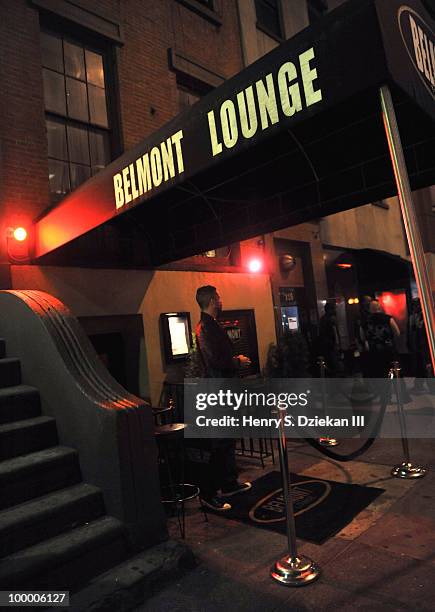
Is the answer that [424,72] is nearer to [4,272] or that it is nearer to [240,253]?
[4,272]

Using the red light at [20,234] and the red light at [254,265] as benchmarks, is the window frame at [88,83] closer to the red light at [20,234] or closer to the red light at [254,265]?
the red light at [20,234]

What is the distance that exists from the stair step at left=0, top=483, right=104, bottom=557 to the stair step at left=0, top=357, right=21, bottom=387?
1435 mm

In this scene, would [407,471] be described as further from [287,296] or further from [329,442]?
[287,296]

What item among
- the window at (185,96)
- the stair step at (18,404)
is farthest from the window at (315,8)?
the stair step at (18,404)

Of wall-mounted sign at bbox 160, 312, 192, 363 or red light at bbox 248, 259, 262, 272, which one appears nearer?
wall-mounted sign at bbox 160, 312, 192, 363

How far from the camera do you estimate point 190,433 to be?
5.25 metres

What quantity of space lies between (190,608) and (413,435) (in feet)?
14.5

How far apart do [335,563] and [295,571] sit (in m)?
0.35

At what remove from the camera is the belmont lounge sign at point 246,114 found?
3.00 meters

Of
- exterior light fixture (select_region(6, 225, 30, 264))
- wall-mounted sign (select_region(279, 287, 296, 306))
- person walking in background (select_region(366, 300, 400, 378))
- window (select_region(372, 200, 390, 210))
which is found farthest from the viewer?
window (select_region(372, 200, 390, 210))

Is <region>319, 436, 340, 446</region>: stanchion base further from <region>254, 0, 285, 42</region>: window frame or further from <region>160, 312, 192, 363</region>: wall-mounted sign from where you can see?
<region>254, 0, 285, 42</region>: window frame

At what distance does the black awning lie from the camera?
2809 millimetres

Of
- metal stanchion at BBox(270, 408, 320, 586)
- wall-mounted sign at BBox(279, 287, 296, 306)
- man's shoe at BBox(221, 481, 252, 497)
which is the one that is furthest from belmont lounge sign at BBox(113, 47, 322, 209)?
wall-mounted sign at BBox(279, 287, 296, 306)

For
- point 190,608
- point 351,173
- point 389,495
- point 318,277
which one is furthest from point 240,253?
point 190,608
